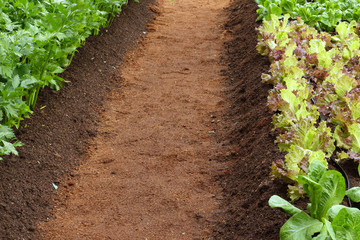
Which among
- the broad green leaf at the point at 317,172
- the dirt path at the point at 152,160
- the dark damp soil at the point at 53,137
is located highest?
the broad green leaf at the point at 317,172

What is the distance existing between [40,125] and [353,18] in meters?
4.62

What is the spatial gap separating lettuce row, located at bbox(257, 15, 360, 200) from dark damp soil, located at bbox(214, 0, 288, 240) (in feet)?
0.60

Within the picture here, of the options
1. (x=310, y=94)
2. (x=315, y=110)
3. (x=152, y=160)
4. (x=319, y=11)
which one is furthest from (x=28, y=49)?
(x=319, y=11)

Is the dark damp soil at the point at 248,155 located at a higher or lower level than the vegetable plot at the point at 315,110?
lower

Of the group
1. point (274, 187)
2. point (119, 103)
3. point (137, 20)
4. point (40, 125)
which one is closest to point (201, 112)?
point (119, 103)

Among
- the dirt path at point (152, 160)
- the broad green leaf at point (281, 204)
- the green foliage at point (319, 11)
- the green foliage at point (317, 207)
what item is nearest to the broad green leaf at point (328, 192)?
the green foliage at point (317, 207)

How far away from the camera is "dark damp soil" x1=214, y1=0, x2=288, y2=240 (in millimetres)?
3535

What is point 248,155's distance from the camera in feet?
14.8

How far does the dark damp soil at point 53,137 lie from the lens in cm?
377

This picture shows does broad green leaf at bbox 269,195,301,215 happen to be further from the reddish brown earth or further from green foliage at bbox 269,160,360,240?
the reddish brown earth

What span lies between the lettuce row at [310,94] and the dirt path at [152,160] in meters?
0.84

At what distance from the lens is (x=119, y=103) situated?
589cm

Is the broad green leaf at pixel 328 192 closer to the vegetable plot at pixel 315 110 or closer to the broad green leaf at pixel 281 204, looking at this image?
the vegetable plot at pixel 315 110

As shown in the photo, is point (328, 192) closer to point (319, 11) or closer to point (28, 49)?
point (28, 49)
